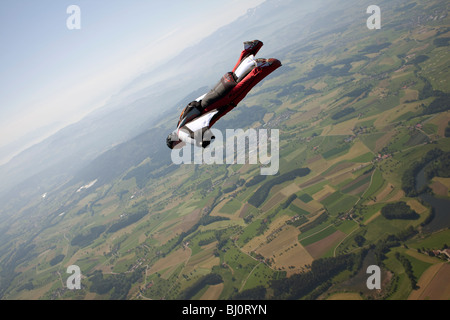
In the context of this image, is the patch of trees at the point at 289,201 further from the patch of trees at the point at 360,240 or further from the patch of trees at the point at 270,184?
the patch of trees at the point at 360,240

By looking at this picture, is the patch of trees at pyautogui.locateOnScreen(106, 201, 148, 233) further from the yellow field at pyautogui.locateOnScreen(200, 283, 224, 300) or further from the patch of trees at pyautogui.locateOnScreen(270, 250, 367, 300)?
the patch of trees at pyautogui.locateOnScreen(270, 250, 367, 300)

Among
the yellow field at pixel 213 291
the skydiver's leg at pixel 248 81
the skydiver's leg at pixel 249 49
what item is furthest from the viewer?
the yellow field at pixel 213 291

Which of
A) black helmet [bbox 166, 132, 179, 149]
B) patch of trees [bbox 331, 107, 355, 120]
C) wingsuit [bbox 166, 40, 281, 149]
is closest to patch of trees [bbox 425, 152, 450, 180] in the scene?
patch of trees [bbox 331, 107, 355, 120]

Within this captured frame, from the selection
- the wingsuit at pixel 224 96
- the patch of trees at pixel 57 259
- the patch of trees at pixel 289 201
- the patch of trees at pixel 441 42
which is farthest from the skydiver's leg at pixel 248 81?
the patch of trees at pixel 441 42
